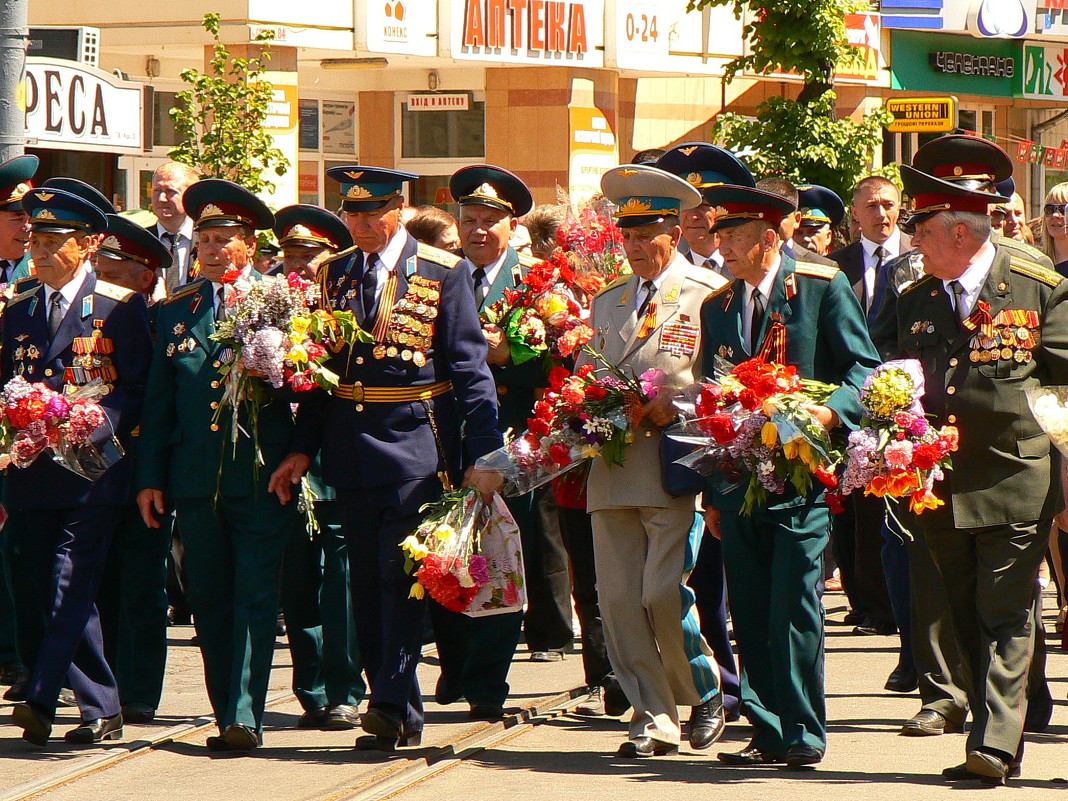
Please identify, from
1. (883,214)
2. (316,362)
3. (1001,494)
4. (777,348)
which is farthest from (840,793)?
(883,214)

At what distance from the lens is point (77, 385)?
7.55 m

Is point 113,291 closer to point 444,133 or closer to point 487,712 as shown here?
point 487,712

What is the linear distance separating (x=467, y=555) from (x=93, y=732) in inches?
69.9

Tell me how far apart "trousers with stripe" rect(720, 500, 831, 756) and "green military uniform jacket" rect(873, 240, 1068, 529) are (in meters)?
0.53

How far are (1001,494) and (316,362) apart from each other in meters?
2.70

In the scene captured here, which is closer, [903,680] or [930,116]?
[903,680]

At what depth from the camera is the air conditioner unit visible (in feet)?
37.8

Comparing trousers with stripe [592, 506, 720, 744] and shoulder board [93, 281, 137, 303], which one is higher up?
shoulder board [93, 281, 137, 303]

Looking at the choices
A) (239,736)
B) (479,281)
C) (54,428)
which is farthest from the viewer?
(479,281)

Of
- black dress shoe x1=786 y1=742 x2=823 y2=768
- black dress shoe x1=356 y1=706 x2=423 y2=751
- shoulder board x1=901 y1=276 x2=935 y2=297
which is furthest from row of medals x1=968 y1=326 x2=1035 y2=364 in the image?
black dress shoe x1=356 y1=706 x2=423 y2=751

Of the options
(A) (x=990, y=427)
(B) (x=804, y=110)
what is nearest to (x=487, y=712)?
(A) (x=990, y=427)

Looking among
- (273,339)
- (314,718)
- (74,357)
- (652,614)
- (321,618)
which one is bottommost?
(314,718)

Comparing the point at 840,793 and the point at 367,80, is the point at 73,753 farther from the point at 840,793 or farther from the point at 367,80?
the point at 367,80

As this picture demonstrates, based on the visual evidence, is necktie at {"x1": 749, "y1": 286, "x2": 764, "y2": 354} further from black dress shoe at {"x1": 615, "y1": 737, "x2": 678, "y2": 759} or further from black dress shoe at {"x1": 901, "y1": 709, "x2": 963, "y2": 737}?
black dress shoe at {"x1": 901, "y1": 709, "x2": 963, "y2": 737}
